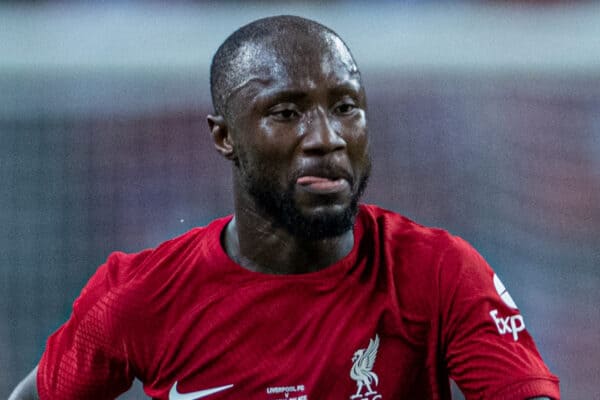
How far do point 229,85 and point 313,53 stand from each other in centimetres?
20

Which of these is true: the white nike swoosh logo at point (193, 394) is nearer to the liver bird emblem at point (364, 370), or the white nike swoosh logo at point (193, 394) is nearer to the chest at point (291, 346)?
the chest at point (291, 346)

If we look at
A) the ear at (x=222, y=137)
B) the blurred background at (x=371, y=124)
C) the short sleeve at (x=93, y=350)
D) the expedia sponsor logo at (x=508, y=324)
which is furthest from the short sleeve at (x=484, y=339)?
the blurred background at (x=371, y=124)

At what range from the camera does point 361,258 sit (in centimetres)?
177

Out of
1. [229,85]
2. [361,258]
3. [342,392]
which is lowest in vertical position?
[342,392]

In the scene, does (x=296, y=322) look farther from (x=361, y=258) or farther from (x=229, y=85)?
(x=229, y=85)

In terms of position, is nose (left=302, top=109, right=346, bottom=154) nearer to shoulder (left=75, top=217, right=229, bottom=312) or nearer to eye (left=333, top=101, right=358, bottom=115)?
eye (left=333, top=101, right=358, bottom=115)

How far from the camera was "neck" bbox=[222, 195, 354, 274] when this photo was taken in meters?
1.74

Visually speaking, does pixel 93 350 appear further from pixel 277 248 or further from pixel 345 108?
pixel 345 108

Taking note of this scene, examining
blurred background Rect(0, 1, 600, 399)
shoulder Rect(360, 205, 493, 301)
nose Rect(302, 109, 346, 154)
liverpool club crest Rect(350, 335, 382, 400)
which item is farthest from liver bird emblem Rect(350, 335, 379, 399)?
blurred background Rect(0, 1, 600, 399)

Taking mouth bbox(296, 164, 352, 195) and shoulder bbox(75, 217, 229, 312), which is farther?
shoulder bbox(75, 217, 229, 312)

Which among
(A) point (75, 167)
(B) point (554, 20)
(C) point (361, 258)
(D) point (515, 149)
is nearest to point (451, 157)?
(D) point (515, 149)

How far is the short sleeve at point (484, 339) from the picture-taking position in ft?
5.01

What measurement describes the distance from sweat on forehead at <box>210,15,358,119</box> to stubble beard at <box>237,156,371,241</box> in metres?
0.17

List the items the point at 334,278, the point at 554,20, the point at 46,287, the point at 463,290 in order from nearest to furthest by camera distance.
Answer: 1. the point at 463,290
2. the point at 334,278
3. the point at 46,287
4. the point at 554,20
